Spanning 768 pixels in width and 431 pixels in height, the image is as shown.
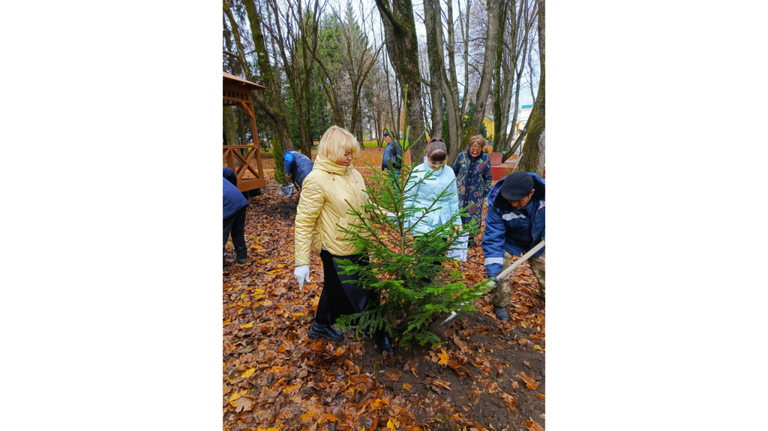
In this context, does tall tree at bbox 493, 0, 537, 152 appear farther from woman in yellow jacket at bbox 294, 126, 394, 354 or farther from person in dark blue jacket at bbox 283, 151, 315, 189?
woman in yellow jacket at bbox 294, 126, 394, 354

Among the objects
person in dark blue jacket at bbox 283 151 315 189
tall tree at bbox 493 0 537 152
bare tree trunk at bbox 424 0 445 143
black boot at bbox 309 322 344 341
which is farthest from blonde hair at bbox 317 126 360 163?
tall tree at bbox 493 0 537 152

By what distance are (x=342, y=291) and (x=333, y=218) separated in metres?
0.65

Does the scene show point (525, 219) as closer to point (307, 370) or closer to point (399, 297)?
point (399, 297)

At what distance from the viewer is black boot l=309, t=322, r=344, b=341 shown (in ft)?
9.24

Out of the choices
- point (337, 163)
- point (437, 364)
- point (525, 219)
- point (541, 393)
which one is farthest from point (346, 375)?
point (525, 219)

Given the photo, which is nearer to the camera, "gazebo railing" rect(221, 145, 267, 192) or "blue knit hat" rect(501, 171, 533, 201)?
"blue knit hat" rect(501, 171, 533, 201)

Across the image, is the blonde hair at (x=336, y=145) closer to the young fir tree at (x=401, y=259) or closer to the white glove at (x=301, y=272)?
the young fir tree at (x=401, y=259)

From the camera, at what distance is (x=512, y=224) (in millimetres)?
3115

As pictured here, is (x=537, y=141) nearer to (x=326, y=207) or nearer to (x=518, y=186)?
(x=518, y=186)

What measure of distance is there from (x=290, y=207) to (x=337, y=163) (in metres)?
6.16

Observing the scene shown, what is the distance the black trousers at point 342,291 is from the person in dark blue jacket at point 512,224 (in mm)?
1341

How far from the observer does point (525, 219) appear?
3.08m

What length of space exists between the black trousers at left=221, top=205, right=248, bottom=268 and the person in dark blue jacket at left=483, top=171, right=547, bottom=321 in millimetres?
3494

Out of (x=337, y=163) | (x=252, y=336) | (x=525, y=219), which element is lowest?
(x=252, y=336)
